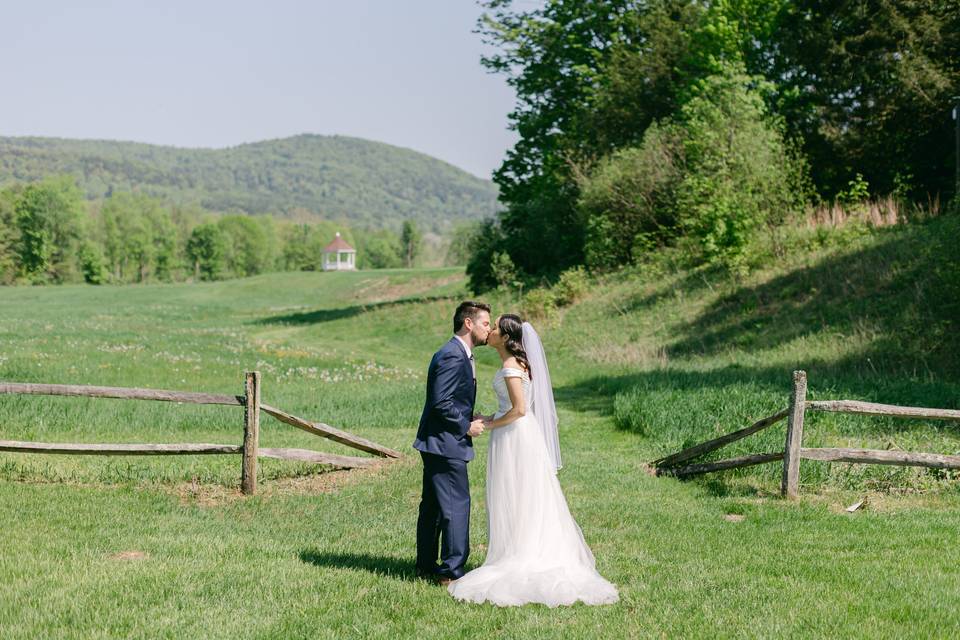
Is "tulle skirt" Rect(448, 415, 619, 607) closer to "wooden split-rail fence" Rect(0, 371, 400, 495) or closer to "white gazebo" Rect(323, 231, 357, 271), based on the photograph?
"wooden split-rail fence" Rect(0, 371, 400, 495)

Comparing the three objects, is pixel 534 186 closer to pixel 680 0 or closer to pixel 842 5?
pixel 680 0

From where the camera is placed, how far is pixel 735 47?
125 ft

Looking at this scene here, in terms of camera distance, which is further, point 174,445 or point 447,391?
point 174,445

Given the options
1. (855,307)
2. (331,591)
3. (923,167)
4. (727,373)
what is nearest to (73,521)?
(331,591)

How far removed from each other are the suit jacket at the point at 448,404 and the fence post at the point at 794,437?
4.88m

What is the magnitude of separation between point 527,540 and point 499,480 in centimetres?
56

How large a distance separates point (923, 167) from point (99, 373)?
2784 cm

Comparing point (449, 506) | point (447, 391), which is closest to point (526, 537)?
point (449, 506)

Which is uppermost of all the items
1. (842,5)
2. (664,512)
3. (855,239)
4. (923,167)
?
(842,5)

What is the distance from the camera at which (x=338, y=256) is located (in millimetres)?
151750

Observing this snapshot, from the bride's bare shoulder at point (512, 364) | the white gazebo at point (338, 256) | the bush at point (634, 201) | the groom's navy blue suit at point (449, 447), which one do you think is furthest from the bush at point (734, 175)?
the white gazebo at point (338, 256)

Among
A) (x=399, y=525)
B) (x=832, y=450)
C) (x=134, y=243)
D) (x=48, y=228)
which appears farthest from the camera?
(x=134, y=243)

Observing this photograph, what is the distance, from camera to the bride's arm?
7.43m

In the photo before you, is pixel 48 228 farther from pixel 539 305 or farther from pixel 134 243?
pixel 539 305
